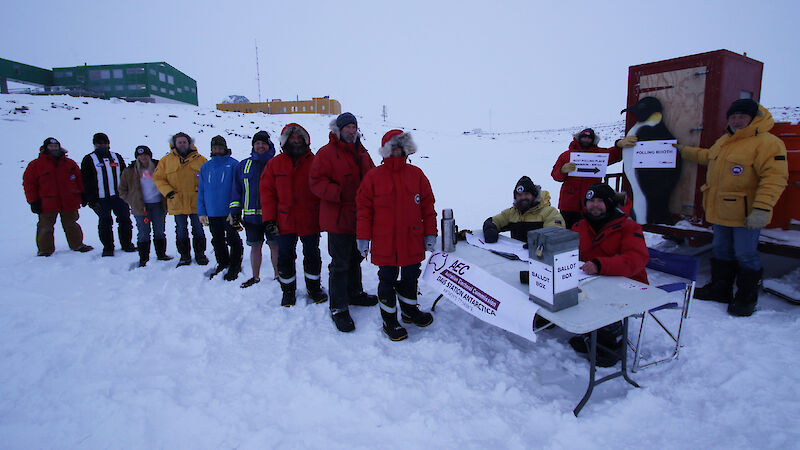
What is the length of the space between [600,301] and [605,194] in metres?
0.98

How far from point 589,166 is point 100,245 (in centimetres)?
828

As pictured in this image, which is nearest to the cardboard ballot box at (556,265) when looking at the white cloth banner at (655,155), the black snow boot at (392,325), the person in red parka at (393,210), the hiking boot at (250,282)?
the person in red parka at (393,210)

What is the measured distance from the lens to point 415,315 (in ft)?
12.3

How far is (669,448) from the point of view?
2195 millimetres

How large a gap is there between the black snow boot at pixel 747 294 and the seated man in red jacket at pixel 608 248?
5.37 ft

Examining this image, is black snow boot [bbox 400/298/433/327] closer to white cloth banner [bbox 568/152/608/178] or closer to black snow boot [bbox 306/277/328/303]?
black snow boot [bbox 306/277/328/303]

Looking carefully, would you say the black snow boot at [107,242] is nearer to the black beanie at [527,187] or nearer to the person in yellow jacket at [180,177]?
the person in yellow jacket at [180,177]

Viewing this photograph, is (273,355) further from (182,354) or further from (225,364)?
(182,354)

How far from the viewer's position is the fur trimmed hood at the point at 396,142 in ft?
10.6

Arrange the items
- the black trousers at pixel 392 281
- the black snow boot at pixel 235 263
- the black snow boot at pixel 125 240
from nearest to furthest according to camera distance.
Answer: the black trousers at pixel 392 281 < the black snow boot at pixel 235 263 < the black snow boot at pixel 125 240

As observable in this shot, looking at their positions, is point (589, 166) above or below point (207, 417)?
above

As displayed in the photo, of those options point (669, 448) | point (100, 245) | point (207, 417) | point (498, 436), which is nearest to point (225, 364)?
point (207, 417)

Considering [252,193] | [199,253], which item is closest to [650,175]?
[252,193]

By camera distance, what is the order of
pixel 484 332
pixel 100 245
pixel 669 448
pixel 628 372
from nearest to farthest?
pixel 669 448 → pixel 628 372 → pixel 484 332 → pixel 100 245
